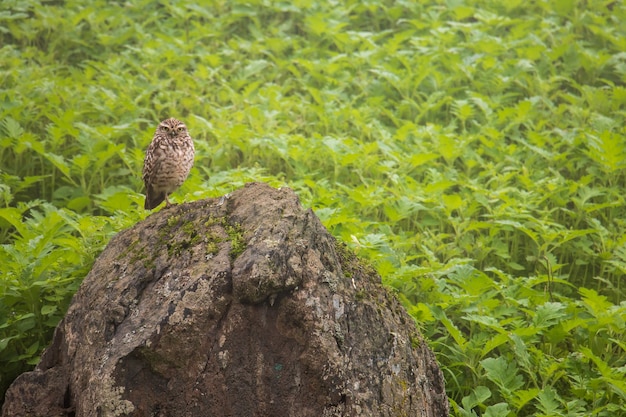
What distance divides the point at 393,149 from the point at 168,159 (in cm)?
395

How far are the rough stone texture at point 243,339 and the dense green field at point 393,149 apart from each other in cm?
123

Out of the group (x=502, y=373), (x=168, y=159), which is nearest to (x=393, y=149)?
(x=168, y=159)

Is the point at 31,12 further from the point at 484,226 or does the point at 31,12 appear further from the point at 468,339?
the point at 468,339

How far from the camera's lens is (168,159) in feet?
21.3

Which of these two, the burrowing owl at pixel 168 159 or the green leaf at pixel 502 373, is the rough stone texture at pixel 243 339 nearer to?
the green leaf at pixel 502 373

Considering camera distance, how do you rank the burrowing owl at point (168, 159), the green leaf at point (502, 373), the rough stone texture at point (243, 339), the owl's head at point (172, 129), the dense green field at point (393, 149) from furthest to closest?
the owl's head at point (172, 129)
the burrowing owl at point (168, 159)
the dense green field at point (393, 149)
the green leaf at point (502, 373)
the rough stone texture at point (243, 339)

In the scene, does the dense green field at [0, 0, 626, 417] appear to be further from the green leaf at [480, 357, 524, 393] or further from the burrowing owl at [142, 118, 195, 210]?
the burrowing owl at [142, 118, 195, 210]

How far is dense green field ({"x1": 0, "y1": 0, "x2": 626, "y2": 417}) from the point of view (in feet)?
20.5

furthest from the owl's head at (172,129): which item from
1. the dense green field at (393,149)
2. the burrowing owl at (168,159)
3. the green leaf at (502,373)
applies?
the green leaf at (502,373)

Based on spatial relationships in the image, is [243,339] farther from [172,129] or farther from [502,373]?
[172,129]

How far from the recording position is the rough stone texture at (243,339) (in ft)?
14.4

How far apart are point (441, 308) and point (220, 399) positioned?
2.80m

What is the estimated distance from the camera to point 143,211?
7.18 m

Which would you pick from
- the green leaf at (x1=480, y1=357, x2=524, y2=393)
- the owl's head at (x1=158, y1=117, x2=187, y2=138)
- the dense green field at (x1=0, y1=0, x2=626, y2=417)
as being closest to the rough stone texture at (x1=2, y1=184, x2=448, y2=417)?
the green leaf at (x1=480, y1=357, x2=524, y2=393)
